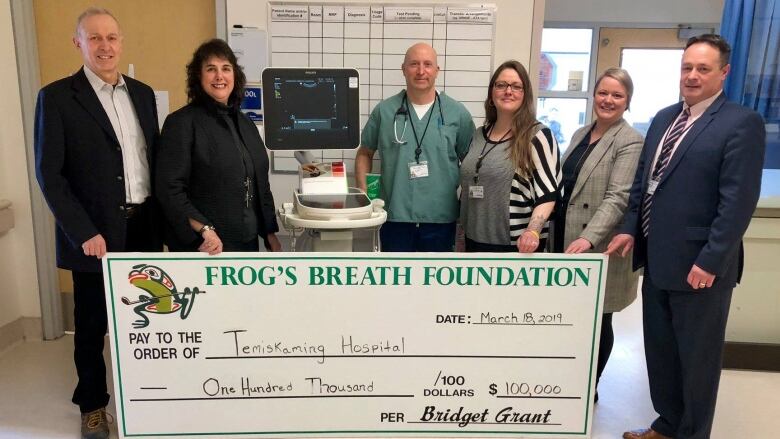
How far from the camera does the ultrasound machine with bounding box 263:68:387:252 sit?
197 cm

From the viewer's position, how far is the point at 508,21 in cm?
262

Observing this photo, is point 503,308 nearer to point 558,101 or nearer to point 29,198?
point 29,198

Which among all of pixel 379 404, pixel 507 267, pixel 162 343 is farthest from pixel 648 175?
pixel 162 343

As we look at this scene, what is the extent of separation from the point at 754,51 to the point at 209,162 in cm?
263

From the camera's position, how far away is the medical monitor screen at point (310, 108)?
203cm

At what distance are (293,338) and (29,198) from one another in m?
1.90

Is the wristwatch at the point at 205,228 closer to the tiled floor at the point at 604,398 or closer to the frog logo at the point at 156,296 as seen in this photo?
the frog logo at the point at 156,296

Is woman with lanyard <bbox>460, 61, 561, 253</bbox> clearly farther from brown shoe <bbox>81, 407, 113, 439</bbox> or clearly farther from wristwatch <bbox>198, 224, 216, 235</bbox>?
brown shoe <bbox>81, 407, 113, 439</bbox>

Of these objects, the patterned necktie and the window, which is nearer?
the patterned necktie

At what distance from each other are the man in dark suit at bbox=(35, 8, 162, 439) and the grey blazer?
1.59m

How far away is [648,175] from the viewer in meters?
1.90

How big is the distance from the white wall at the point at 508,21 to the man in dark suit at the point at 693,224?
0.88 metres

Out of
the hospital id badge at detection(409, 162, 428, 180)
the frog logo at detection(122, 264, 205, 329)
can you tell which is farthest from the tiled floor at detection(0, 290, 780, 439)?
the hospital id badge at detection(409, 162, 428, 180)

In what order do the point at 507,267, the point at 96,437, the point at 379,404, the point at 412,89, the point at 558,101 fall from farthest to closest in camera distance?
the point at 558,101
the point at 412,89
the point at 96,437
the point at 379,404
the point at 507,267
